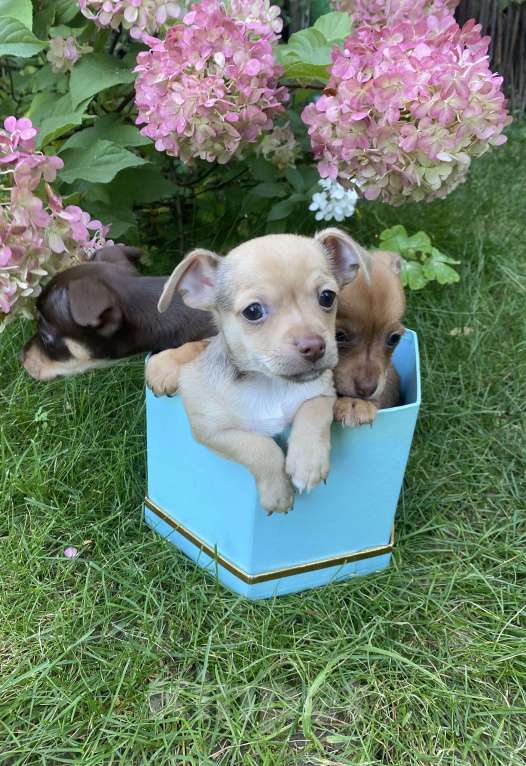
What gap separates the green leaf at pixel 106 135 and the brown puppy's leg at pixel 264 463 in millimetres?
1460

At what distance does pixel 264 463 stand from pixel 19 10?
6.52 feet

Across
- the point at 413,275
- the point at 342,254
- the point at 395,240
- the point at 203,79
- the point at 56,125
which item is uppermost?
the point at 203,79

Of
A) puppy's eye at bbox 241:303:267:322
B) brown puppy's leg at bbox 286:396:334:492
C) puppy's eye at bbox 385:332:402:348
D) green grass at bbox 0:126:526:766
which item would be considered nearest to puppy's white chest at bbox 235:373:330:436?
brown puppy's leg at bbox 286:396:334:492

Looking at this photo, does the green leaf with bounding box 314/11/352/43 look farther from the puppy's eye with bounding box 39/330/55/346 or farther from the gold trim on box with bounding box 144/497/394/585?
the gold trim on box with bounding box 144/497/394/585

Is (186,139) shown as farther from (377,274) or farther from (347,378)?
(347,378)

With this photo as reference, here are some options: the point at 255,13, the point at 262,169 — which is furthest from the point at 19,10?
the point at 262,169

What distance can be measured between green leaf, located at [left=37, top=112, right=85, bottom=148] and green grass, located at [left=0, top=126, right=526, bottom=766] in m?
1.26

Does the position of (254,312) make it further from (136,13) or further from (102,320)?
(136,13)

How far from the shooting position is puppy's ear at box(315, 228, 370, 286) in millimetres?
2455

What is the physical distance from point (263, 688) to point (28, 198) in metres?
1.82

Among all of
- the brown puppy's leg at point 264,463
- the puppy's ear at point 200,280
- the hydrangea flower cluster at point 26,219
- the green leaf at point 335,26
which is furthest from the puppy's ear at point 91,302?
the green leaf at point 335,26

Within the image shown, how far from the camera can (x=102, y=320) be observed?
278cm

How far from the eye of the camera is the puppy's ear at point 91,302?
266 cm

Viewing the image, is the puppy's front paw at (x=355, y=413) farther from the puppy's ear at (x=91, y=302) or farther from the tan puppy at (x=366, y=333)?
the puppy's ear at (x=91, y=302)
